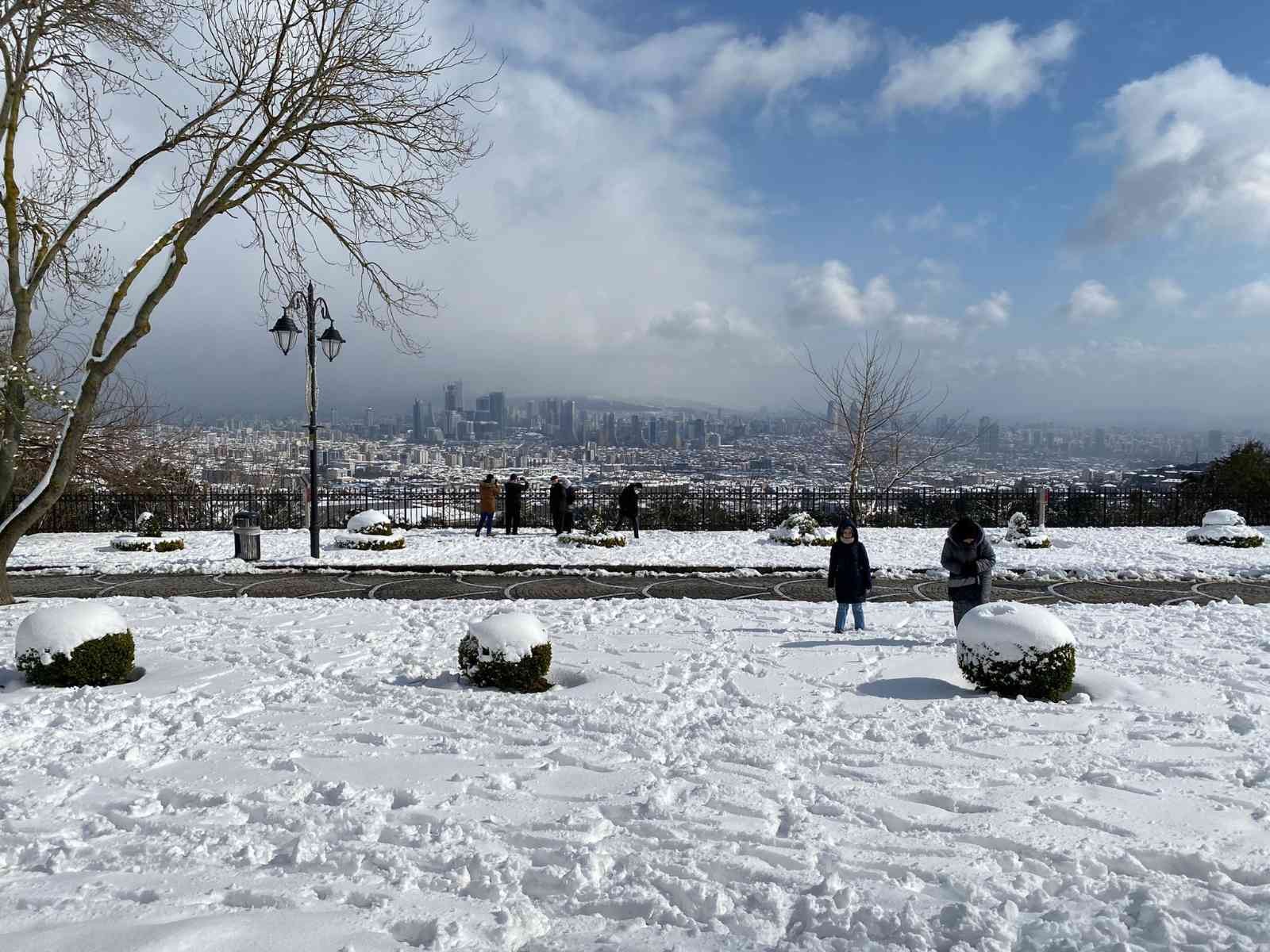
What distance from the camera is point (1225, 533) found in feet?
63.7

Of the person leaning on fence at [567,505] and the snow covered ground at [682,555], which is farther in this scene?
the person leaning on fence at [567,505]

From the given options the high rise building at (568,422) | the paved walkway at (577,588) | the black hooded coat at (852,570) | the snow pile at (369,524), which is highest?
the high rise building at (568,422)

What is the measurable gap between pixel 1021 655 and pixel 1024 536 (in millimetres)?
14599

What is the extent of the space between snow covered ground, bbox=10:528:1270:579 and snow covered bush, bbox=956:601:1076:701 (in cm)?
855

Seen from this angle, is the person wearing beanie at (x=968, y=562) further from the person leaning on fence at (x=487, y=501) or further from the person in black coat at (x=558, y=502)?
the person leaning on fence at (x=487, y=501)

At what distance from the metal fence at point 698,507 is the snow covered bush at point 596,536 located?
18.3ft

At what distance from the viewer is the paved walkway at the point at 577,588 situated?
13.1 metres

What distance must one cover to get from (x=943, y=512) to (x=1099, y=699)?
21.4m

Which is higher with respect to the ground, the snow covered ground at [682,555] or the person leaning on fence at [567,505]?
the person leaning on fence at [567,505]

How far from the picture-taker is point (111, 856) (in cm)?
426

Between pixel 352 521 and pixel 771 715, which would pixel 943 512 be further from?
pixel 771 715

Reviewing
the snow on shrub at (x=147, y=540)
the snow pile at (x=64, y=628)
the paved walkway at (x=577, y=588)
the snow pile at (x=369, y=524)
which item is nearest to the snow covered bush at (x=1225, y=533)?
the paved walkway at (x=577, y=588)

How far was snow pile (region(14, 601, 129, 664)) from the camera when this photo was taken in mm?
7375

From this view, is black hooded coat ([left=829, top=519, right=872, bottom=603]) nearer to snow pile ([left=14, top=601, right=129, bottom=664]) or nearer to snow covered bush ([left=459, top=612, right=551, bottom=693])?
snow covered bush ([left=459, top=612, right=551, bottom=693])
